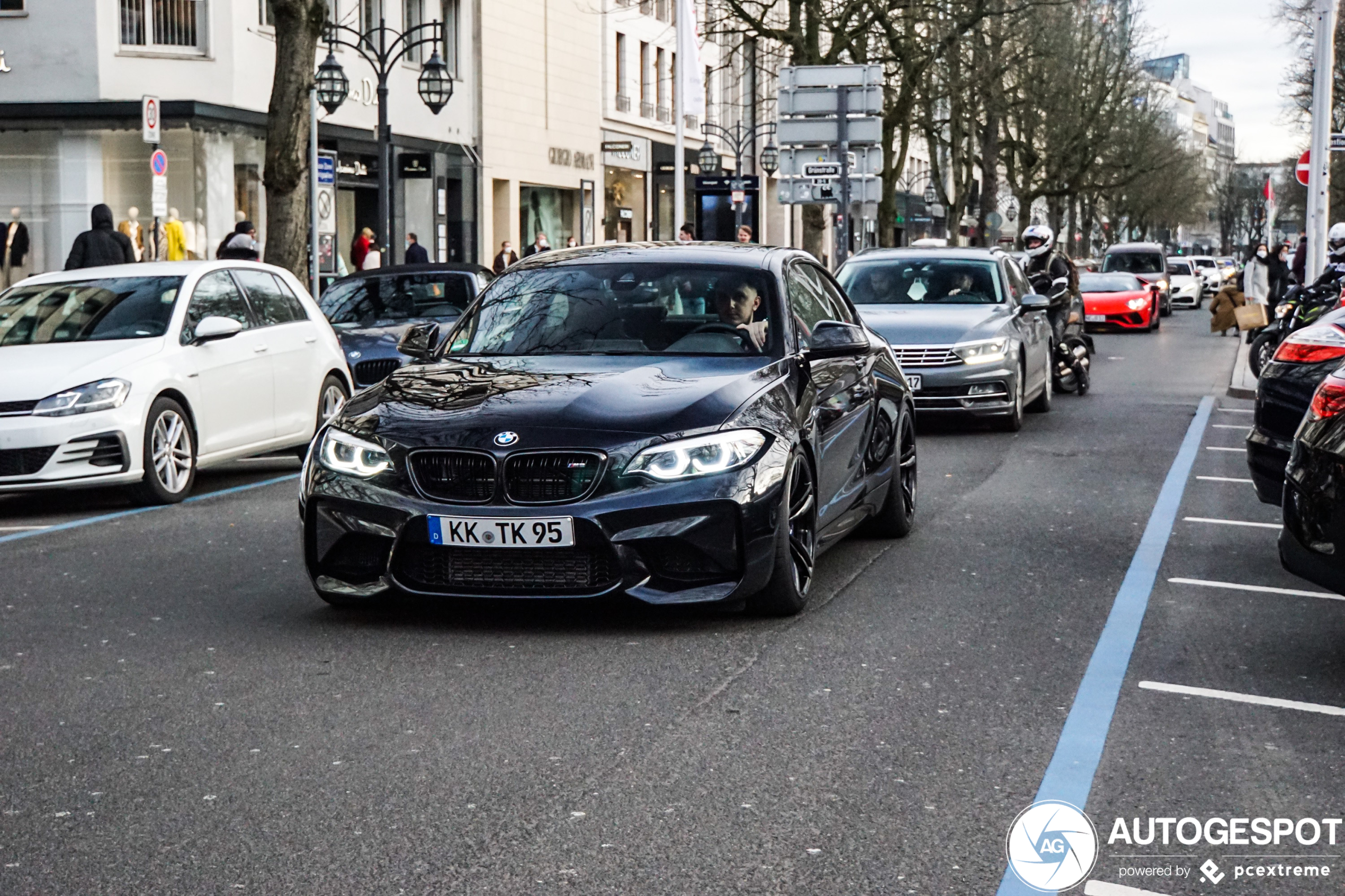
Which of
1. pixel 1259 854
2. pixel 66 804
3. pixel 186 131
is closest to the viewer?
pixel 1259 854

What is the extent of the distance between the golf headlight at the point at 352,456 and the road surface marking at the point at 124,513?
3.47 meters

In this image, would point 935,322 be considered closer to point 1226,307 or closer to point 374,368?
point 374,368

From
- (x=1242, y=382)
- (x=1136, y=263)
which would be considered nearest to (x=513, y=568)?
(x=1242, y=382)

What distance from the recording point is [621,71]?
5219 centimetres

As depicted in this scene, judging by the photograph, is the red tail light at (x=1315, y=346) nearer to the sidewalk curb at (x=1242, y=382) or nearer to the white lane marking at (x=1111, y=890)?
the white lane marking at (x=1111, y=890)

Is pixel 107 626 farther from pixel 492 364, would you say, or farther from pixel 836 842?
pixel 836 842

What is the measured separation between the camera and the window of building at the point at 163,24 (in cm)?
3039

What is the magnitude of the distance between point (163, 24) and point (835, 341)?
25086mm

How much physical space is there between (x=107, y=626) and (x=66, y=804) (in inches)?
103

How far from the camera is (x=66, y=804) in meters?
4.80

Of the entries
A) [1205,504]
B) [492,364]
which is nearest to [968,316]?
[1205,504]

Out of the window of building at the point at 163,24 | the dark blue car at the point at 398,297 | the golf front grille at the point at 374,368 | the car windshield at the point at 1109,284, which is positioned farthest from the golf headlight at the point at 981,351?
the car windshield at the point at 1109,284

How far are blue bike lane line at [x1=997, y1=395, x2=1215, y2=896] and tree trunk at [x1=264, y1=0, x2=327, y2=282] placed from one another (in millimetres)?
12135

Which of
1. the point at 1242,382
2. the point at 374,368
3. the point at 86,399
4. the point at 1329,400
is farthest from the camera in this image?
the point at 1242,382
